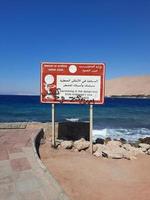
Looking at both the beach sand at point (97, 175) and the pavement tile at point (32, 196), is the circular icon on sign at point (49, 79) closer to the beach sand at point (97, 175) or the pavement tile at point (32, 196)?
the beach sand at point (97, 175)

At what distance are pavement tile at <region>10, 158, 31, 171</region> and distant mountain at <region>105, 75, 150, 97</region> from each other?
157797 mm

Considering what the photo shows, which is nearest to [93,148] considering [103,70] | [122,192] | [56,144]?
[56,144]

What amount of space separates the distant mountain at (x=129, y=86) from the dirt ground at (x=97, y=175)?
15568 cm

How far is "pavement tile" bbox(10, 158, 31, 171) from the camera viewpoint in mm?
7260

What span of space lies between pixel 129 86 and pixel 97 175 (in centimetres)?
16599

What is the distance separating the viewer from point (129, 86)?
17112cm

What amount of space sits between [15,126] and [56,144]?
2.88 meters

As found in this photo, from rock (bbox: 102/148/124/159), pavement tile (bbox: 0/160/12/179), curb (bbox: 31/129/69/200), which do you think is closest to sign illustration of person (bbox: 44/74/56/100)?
curb (bbox: 31/129/69/200)

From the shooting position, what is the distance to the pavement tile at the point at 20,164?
7.26m

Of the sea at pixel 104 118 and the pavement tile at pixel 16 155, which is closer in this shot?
the pavement tile at pixel 16 155

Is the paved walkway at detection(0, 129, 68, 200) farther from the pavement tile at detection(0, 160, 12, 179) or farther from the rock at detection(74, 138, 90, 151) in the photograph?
the rock at detection(74, 138, 90, 151)

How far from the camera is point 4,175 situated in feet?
22.4

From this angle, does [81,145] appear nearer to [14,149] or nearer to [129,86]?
[14,149]

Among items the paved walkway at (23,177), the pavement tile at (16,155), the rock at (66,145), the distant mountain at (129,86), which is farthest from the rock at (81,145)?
the distant mountain at (129,86)
